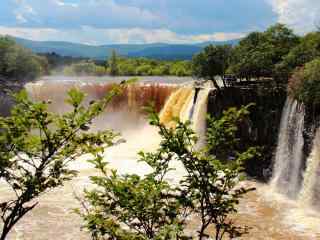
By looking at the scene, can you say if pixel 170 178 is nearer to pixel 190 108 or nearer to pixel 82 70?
pixel 190 108

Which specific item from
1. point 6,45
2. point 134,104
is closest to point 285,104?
point 134,104

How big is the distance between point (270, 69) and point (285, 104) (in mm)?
3608

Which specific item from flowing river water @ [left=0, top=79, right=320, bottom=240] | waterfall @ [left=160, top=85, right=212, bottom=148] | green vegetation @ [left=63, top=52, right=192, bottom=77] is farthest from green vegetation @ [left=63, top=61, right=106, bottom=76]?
waterfall @ [left=160, top=85, right=212, bottom=148]

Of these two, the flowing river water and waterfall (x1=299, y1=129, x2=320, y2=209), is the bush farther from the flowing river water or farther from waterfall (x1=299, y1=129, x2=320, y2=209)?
the flowing river water

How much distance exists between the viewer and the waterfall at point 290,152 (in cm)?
2217

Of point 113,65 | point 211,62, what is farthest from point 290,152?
point 113,65

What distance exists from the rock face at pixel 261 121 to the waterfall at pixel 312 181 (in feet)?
11.2

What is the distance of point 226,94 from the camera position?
28.4m

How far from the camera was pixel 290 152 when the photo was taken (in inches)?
911

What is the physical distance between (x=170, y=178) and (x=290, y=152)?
234 inches

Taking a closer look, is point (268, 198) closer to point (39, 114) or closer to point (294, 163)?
point (294, 163)

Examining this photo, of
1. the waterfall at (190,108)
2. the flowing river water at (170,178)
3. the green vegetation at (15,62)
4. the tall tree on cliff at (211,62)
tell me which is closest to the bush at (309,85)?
the flowing river water at (170,178)

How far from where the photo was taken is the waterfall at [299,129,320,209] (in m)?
20.5

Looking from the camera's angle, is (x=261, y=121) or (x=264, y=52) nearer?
(x=261, y=121)
